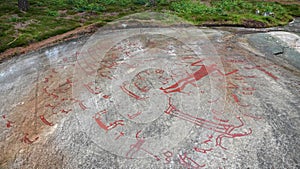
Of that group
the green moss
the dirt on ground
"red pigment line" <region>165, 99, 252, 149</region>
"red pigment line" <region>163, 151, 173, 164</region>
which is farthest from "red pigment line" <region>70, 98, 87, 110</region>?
the green moss

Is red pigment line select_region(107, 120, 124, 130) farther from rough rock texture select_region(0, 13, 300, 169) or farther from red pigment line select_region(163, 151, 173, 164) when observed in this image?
red pigment line select_region(163, 151, 173, 164)

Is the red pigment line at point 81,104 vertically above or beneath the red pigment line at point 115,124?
above

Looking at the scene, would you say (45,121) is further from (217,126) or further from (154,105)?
(217,126)

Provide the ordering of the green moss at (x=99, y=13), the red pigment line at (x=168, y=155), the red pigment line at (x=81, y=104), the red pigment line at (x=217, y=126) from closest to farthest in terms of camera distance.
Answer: the red pigment line at (x=168, y=155) < the red pigment line at (x=217, y=126) < the red pigment line at (x=81, y=104) < the green moss at (x=99, y=13)

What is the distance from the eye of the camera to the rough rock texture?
284 centimetres

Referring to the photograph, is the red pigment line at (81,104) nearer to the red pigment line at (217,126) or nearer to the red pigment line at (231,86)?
the red pigment line at (217,126)

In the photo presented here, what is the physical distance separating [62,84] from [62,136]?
128cm

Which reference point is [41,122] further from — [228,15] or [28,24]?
[228,15]

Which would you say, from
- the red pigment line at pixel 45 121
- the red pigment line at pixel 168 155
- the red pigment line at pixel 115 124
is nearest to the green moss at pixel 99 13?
the red pigment line at pixel 45 121

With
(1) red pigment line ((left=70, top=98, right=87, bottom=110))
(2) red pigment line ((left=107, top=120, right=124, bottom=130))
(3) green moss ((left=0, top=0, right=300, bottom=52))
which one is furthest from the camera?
(3) green moss ((left=0, top=0, right=300, bottom=52))

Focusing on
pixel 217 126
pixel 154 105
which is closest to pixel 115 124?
pixel 154 105

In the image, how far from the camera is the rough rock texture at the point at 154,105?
2843 mm

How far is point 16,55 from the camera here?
516 cm

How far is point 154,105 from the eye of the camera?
3.61 metres
